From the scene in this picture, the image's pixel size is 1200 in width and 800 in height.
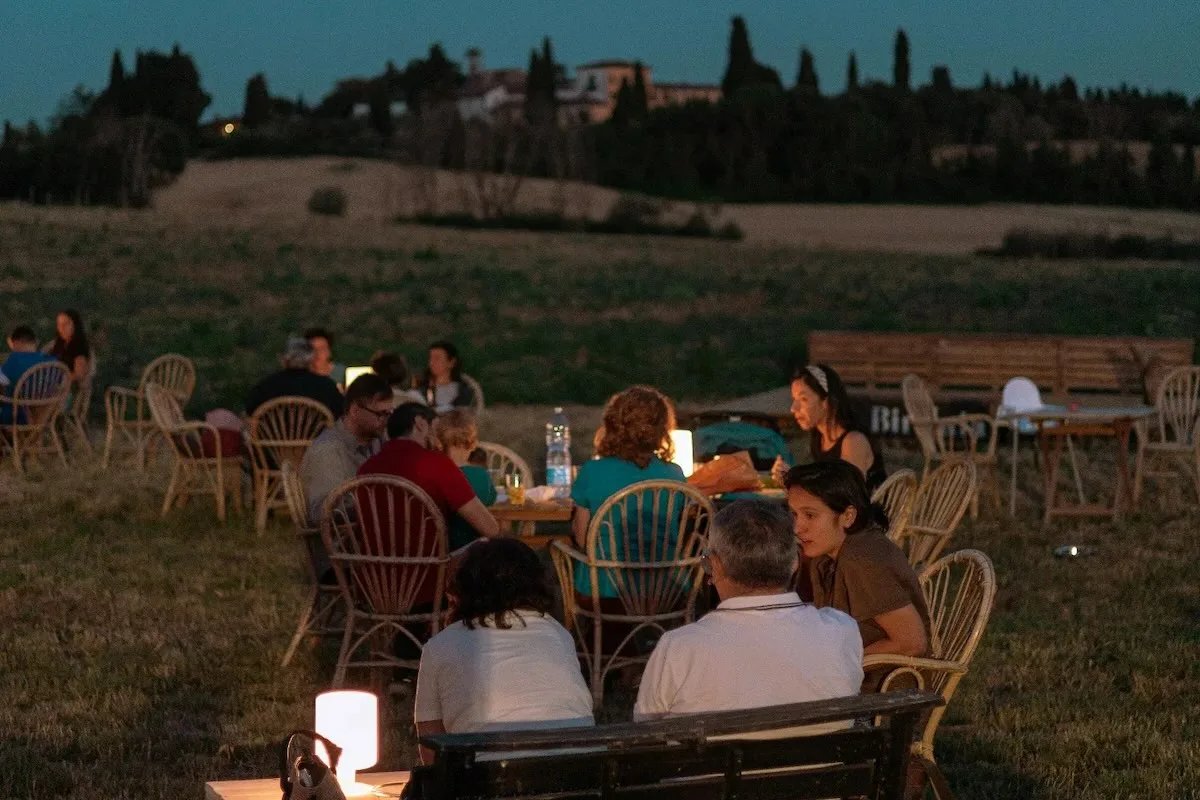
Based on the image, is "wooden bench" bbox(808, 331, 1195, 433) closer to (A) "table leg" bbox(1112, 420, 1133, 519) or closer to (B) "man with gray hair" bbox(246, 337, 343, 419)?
(A) "table leg" bbox(1112, 420, 1133, 519)

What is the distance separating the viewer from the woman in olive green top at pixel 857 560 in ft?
13.2

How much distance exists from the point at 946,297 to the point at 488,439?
53.5 feet

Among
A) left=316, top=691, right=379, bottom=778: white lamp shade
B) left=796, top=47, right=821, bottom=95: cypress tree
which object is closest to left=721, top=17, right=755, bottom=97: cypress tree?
left=796, top=47, right=821, bottom=95: cypress tree

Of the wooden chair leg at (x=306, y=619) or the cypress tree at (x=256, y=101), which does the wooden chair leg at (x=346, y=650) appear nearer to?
the wooden chair leg at (x=306, y=619)

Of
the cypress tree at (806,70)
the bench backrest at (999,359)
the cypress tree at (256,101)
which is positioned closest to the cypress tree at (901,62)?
the cypress tree at (806,70)

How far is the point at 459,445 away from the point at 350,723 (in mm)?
2686

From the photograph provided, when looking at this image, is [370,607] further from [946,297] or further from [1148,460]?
[946,297]

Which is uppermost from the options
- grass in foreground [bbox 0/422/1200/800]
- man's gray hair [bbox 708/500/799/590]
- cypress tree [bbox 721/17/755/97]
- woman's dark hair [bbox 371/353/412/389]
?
cypress tree [bbox 721/17/755/97]

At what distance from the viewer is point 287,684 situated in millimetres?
6402

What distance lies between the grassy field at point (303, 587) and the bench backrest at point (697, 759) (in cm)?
229

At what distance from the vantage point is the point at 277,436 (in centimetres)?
941

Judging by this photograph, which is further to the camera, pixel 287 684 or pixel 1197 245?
pixel 1197 245

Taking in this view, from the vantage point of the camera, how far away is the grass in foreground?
5328mm

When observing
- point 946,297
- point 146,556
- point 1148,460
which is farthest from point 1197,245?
point 146,556
